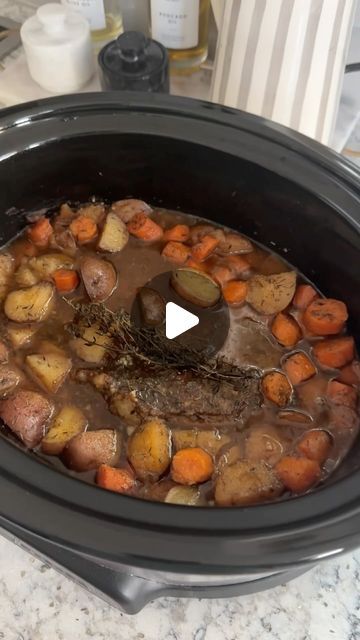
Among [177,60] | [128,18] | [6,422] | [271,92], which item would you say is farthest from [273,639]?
[128,18]

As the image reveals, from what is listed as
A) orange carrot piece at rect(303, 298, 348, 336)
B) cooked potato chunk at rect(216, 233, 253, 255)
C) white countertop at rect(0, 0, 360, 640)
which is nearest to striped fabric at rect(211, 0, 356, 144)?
cooked potato chunk at rect(216, 233, 253, 255)

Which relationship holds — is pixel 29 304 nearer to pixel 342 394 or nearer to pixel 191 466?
pixel 191 466

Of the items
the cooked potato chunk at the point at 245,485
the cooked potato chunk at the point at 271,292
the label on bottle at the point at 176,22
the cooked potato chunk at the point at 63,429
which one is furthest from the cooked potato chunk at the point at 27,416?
the label on bottle at the point at 176,22

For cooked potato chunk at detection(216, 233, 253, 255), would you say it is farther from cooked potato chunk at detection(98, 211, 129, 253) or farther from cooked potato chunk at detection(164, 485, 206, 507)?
cooked potato chunk at detection(164, 485, 206, 507)

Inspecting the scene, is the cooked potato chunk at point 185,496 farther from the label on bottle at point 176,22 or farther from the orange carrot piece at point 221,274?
the label on bottle at point 176,22

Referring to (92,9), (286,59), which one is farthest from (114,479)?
(92,9)

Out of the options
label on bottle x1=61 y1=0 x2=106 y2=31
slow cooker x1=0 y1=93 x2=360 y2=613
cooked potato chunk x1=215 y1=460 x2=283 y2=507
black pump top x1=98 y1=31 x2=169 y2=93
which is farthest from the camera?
label on bottle x1=61 y1=0 x2=106 y2=31
